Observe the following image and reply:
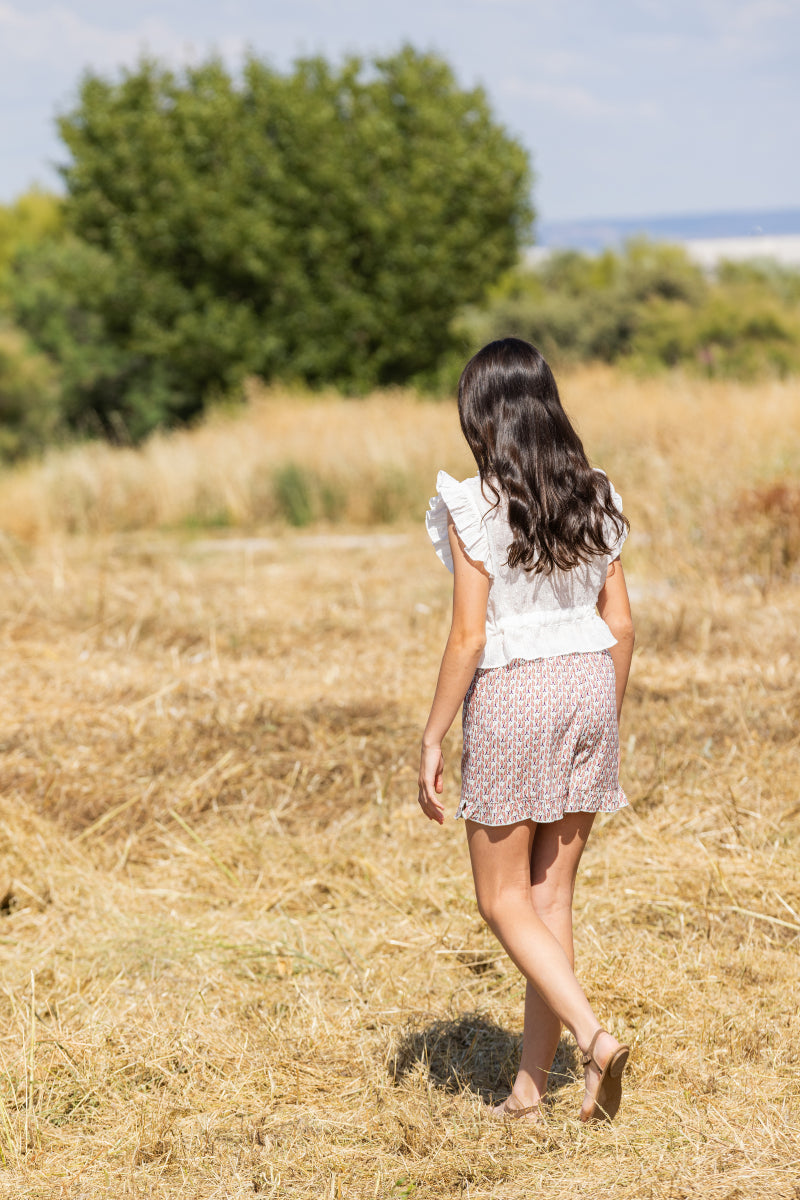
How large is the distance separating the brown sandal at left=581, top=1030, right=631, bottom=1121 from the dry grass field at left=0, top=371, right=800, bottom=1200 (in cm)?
12

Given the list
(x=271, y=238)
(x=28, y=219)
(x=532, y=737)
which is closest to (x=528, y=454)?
(x=532, y=737)

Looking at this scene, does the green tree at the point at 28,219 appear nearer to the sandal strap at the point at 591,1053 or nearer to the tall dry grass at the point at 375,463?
the tall dry grass at the point at 375,463

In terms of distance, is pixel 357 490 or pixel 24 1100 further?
pixel 357 490

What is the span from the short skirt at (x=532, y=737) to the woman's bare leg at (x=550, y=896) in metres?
0.11

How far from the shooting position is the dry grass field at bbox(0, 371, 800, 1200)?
266 centimetres

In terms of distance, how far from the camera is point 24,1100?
112 inches

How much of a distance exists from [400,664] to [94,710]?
1660 mm

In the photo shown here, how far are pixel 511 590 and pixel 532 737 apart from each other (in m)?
0.32

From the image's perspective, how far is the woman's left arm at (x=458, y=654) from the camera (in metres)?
2.46

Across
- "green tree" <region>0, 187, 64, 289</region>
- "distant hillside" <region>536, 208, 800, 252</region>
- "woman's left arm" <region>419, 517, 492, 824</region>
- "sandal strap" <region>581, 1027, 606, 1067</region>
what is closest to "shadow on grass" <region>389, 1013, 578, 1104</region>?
"sandal strap" <region>581, 1027, 606, 1067</region>

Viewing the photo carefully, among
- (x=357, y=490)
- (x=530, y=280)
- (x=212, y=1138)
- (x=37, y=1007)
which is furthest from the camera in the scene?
(x=530, y=280)

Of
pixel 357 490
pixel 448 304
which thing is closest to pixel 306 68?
pixel 448 304

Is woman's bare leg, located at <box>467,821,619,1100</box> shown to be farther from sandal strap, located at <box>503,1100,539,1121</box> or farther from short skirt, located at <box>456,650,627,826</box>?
sandal strap, located at <box>503,1100,539,1121</box>

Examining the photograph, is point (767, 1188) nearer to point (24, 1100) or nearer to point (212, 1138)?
point (212, 1138)
